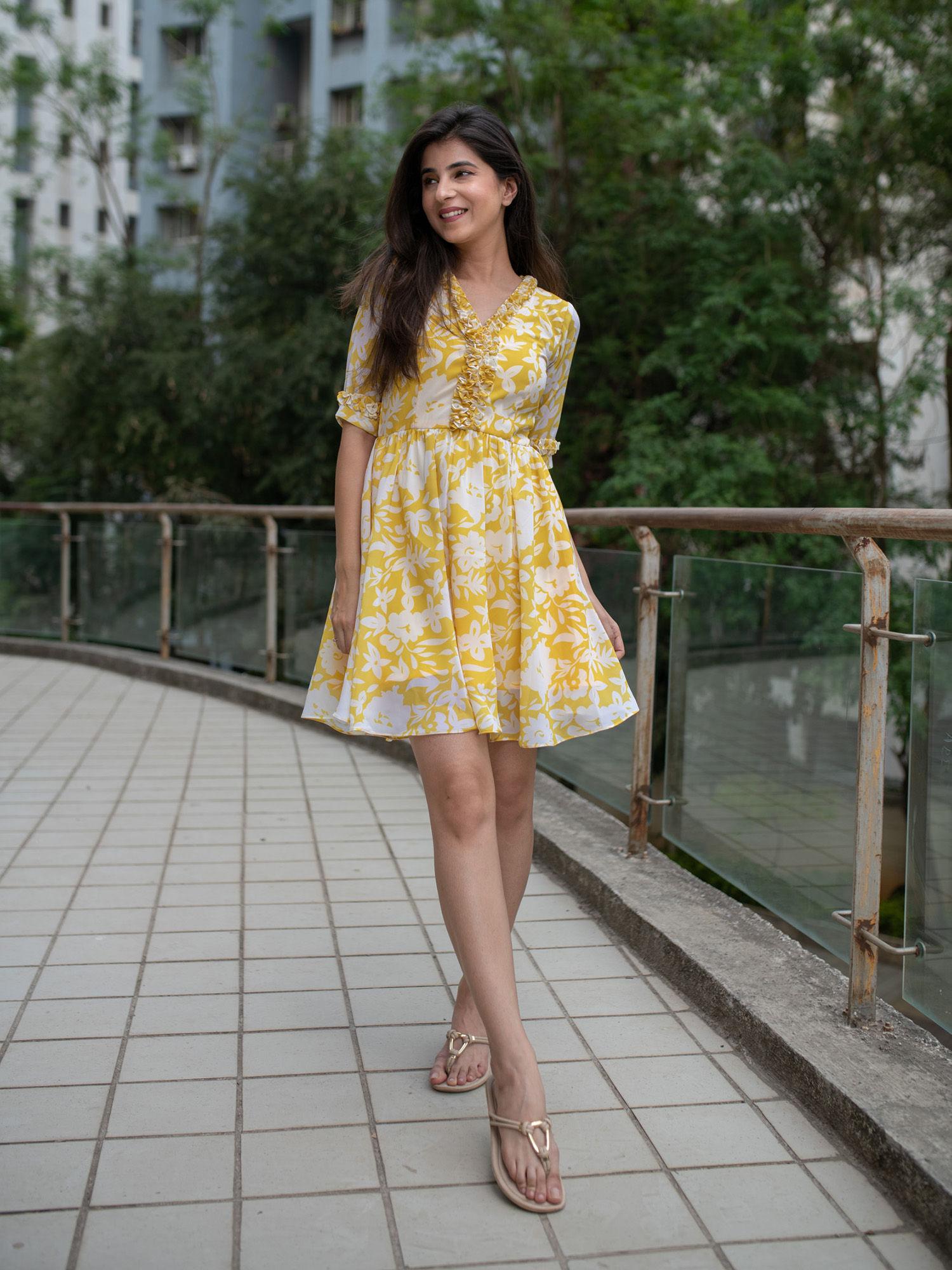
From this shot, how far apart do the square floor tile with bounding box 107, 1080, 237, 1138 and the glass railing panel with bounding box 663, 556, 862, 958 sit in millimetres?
1222

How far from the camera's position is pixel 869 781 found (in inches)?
90.7

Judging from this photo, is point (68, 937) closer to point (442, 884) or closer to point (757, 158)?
point (442, 884)

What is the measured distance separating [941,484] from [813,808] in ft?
37.1

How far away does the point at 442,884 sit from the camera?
2076 millimetres

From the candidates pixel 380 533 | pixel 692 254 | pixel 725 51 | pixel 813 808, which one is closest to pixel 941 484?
pixel 692 254

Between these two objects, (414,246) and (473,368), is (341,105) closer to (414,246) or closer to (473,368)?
(414,246)

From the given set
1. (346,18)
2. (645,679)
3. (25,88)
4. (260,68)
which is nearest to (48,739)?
(645,679)

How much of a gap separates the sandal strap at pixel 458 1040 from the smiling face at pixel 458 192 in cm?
138

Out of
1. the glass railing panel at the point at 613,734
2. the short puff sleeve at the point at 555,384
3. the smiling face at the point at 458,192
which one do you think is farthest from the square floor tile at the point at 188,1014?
the smiling face at the point at 458,192

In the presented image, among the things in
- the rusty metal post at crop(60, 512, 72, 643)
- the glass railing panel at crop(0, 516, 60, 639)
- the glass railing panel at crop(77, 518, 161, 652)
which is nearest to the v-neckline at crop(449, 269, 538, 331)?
the glass railing panel at crop(77, 518, 161, 652)

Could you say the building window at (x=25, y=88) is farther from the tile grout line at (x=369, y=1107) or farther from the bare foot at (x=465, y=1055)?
the bare foot at (x=465, y=1055)

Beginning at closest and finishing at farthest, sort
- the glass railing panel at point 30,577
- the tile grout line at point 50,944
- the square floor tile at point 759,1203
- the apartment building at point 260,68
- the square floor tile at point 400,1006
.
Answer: the square floor tile at point 759,1203 < the tile grout line at point 50,944 < the square floor tile at point 400,1006 < the glass railing panel at point 30,577 < the apartment building at point 260,68

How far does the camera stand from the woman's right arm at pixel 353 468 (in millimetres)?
2160

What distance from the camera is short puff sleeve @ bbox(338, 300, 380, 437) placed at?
7.13ft
